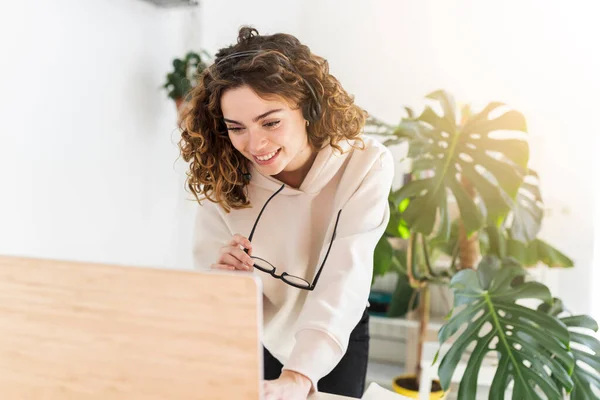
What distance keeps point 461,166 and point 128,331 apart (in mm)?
1202

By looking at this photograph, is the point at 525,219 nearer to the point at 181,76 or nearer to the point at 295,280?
the point at 295,280

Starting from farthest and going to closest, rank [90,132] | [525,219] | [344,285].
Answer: [90,132] → [525,219] → [344,285]

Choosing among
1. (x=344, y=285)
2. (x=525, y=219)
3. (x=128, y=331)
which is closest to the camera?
(x=128, y=331)

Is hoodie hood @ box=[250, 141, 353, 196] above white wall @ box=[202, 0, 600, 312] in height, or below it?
below

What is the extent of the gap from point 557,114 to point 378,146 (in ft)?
5.13

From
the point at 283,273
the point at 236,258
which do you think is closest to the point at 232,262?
the point at 236,258

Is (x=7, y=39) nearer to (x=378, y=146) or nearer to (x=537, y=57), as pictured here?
(x=378, y=146)

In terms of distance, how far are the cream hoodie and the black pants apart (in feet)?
0.34

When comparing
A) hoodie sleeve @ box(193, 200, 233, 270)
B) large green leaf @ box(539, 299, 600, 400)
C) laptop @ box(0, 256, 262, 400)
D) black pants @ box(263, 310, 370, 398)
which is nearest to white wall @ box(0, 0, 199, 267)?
hoodie sleeve @ box(193, 200, 233, 270)

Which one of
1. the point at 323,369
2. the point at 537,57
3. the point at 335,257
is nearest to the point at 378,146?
the point at 335,257

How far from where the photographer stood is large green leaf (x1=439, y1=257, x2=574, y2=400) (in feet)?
3.58

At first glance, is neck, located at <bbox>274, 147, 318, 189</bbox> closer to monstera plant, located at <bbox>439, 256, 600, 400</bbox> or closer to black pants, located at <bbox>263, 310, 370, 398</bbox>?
black pants, located at <bbox>263, 310, 370, 398</bbox>

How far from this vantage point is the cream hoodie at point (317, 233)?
81 centimetres

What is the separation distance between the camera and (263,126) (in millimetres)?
844
